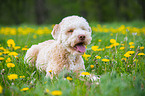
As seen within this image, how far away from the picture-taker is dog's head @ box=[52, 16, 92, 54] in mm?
2650

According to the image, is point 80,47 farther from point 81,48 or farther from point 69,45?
point 69,45

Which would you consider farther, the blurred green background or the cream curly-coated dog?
the blurred green background

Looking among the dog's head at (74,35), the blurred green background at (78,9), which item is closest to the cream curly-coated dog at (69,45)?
the dog's head at (74,35)

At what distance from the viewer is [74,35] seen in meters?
2.63

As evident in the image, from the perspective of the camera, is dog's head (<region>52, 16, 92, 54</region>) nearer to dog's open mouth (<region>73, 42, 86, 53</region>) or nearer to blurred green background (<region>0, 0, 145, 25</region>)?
dog's open mouth (<region>73, 42, 86, 53</region>)

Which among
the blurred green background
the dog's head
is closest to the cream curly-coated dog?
the dog's head

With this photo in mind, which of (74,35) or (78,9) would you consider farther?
(78,9)

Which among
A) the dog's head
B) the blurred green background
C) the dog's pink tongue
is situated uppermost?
the blurred green background

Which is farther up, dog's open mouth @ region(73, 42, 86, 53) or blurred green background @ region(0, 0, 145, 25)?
blurred green background @ region(0, 0, 145, 25)

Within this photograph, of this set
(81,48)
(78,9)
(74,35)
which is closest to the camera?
(74,35)

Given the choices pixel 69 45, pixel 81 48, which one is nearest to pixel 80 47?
pixel 81 48

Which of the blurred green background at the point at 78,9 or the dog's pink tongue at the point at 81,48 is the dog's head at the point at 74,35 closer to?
the dog's pink tongue at the point at 81,48

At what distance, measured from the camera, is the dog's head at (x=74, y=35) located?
2650mm

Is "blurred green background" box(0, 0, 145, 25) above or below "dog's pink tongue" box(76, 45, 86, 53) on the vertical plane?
above
